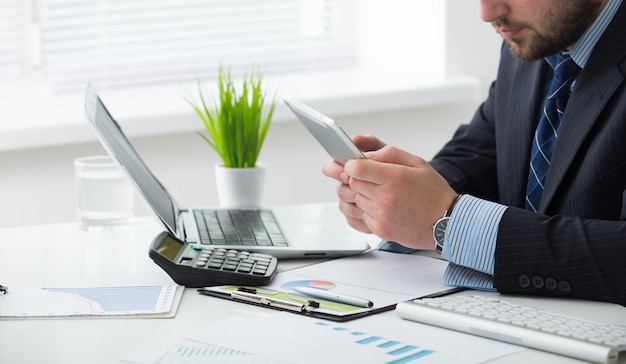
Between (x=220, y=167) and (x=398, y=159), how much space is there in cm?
52

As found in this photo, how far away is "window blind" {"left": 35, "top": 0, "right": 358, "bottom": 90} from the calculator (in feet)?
5.10

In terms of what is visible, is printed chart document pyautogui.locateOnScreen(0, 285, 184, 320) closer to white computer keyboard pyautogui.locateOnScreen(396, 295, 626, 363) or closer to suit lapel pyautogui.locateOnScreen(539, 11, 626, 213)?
white computer keyboard pyautogui.locateOnScreen(396, 295, 626, 363)

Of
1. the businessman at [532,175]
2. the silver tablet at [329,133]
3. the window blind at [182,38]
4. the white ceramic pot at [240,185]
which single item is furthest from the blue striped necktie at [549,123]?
the window blind at [182,38]

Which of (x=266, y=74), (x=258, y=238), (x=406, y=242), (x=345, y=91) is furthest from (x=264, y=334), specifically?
(x=266, y=74)

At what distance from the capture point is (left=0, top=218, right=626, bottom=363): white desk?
3.94ft

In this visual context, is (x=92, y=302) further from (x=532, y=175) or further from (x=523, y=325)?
(x=532, y=175)

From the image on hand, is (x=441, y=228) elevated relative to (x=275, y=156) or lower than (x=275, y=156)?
elevated

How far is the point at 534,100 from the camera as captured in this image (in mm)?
1871

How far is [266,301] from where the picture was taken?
53.6 inches

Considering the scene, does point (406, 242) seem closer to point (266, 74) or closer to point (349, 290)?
point (349, 290)

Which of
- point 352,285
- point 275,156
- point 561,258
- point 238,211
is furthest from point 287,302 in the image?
point 275,156

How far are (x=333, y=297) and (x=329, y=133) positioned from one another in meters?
0.29

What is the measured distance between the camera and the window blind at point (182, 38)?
10.3 ft

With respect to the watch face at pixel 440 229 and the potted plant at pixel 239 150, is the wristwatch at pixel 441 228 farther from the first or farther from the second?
the potted plant at pixel 239 150
